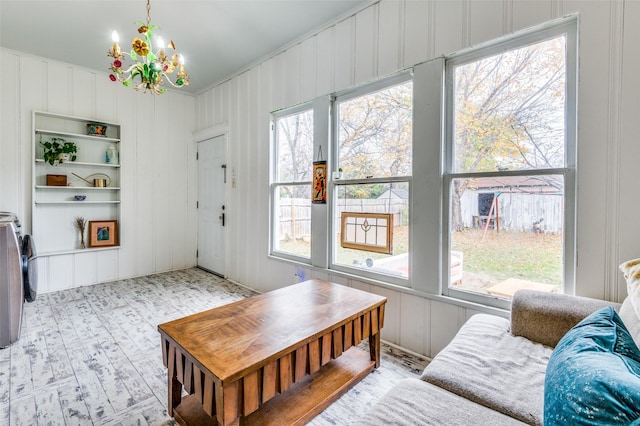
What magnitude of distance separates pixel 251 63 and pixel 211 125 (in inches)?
48.9

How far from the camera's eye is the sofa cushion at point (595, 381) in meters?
0.59

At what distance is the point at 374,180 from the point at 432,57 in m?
1.00

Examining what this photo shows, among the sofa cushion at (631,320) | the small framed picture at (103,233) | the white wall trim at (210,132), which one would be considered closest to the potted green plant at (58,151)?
the small framed picture at (103,233)

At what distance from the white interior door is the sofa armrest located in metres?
3.68

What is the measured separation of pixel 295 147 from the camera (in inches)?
131

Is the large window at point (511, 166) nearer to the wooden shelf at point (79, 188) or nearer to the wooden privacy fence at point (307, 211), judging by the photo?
the wooden privacy fence at point (307, 211)

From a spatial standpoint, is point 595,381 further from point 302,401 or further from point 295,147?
point 295,147

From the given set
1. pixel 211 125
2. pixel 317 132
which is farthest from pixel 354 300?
pixel 211 125

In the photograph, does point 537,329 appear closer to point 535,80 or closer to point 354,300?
point 354,300

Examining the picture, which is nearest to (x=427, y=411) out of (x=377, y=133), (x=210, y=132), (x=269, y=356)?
(x=269, y=356)

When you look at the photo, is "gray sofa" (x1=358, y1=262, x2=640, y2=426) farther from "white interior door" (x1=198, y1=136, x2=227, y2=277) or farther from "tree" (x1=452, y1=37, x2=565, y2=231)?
"white interior door" (x1=198, y1=136, x2=227, y2=277)

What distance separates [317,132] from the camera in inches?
116

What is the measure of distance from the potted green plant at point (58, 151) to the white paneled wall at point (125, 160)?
0.62 ft

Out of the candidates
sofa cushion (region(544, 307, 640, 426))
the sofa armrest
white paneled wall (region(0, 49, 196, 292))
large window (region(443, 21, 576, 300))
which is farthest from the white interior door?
sofa cushion (region(544, 307, 640, 426))
